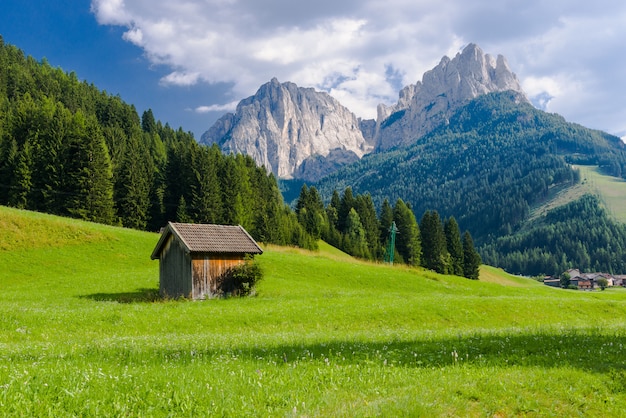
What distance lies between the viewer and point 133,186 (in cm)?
8412

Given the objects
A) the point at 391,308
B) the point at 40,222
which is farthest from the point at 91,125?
the point at 391,308

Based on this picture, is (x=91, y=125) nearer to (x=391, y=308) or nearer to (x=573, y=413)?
(x=391, y=308)

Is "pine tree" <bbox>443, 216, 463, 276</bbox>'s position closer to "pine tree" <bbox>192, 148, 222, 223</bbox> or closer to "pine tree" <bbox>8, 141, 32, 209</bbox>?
"pine tree" <bbox>192, 148, 222, 223</bbox>

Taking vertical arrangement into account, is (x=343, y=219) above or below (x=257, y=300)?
above

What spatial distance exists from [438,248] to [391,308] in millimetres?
87591

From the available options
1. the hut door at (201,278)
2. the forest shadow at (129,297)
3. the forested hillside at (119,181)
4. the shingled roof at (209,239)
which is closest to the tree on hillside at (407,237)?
the forested hillside at (119,181)

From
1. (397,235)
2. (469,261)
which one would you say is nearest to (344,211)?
(397,235)

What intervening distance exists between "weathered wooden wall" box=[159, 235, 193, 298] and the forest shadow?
1.20 m

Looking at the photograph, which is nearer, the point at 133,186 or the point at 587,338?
the point at 587,338

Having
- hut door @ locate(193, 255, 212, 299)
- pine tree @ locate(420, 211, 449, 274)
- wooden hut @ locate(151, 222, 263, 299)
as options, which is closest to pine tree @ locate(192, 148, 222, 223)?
wooden hut @ locate(151, 222, 263, 299)

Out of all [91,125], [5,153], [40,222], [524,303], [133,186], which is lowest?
[524,303]

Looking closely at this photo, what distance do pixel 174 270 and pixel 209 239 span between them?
4.06m

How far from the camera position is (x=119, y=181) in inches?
3381

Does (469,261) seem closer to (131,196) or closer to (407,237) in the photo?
(407,237)
